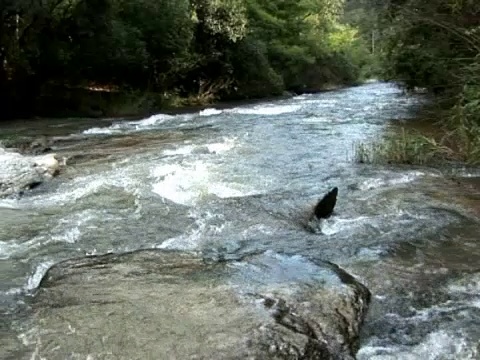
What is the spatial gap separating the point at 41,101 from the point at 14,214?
14.0m

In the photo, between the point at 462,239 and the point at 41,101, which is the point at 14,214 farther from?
the point at 41,101

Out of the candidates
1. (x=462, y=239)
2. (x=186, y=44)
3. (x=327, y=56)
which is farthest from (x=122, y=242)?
(x=327, y=56)

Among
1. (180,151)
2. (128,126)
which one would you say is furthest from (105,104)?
(180,151)

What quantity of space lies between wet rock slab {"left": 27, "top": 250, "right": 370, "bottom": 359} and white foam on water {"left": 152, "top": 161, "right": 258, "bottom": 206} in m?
3.10

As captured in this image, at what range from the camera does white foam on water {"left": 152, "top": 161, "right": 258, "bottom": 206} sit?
28.1 ft

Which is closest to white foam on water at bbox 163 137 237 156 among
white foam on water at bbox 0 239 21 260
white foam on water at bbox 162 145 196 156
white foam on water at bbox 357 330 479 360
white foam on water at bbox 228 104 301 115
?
white foam on water at bbox 162 145 196 156

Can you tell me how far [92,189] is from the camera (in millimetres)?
9016

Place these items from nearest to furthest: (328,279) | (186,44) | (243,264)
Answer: (328,279) < (243,264) < (186,44)

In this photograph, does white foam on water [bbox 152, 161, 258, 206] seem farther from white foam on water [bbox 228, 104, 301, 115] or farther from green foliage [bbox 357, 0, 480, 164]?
white foam on water [bbox 228, 104, 301, 115]

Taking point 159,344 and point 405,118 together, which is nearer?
point 159,344

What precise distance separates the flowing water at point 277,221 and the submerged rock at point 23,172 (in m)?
0.28

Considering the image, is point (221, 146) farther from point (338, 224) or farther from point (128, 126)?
point (338, 224)

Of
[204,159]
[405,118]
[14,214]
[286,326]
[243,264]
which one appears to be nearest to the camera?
[286,326]

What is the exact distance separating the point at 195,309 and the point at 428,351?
1551mm
